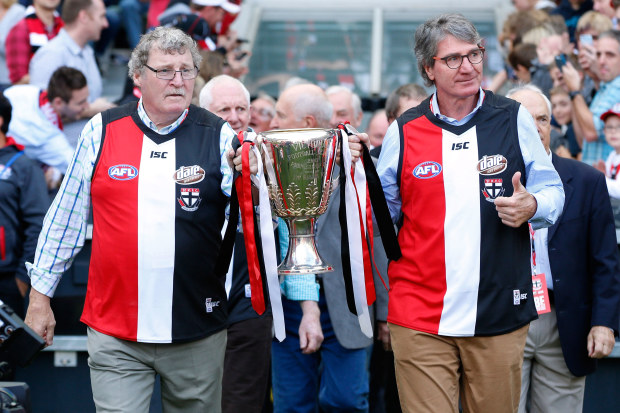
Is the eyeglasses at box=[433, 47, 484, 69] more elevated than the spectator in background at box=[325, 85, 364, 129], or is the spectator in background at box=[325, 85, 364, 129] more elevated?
the spectator in background at box=[325, 85, 364, 129]

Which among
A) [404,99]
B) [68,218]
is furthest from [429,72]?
[404,99]

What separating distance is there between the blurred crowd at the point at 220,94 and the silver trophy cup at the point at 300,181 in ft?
4.39

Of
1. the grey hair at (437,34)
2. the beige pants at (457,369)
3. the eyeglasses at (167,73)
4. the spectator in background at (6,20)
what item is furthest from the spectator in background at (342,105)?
the spectator in background at (6,20)

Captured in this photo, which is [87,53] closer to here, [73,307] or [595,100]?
[73,307]

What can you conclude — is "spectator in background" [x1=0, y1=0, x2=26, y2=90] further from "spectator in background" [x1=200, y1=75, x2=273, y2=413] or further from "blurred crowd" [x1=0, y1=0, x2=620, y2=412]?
"spectator in background" [x1=200, y1=75, x2=273, y2=413]

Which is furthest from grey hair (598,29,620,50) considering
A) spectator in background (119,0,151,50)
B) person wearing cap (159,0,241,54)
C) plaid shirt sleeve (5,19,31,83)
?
spectator in background (119,0,151,50)

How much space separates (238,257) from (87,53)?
440 centimetres

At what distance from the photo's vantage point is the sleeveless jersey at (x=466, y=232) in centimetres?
402

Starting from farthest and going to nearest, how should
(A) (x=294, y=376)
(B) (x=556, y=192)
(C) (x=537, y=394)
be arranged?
(A) (x=294, y=376), (C) (x=537, y=394), (B) (x=556, y=192)

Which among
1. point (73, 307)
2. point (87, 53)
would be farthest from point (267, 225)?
point (87, 53)

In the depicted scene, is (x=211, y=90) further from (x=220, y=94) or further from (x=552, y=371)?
(x=552, y=371)

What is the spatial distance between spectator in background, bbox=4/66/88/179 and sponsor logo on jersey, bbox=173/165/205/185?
125 inches

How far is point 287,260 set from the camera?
13.3ft

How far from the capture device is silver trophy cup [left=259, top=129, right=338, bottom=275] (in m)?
3.93
